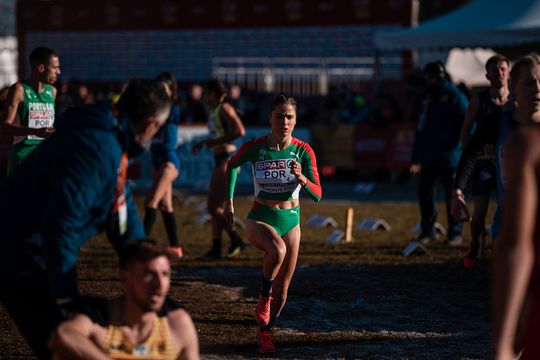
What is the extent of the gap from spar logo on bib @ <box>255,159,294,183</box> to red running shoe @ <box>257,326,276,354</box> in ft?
3.73

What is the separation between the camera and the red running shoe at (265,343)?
798 centimetres

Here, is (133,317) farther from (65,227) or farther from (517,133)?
(517,133)

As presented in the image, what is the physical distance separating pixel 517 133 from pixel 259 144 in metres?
4.60

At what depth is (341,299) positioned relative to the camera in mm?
10320

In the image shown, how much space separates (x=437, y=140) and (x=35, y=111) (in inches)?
219

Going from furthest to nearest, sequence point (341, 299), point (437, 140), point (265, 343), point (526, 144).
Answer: point (437, 140), point (341, 299), point (265, 343), point (526, 144)

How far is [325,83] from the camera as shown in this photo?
2855cm

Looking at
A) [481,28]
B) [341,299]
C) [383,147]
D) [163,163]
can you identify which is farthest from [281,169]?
[383,147]

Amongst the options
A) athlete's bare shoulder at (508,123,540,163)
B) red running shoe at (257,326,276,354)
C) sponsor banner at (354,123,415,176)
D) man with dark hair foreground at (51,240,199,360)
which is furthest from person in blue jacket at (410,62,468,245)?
athlete's bare shoulder at (508,123,540,163)

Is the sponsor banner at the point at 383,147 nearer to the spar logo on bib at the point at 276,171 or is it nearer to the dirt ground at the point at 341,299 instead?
the dirt ground at the point at 341,299

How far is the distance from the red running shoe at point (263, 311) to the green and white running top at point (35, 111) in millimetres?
3073

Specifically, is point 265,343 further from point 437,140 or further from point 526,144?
point 437,140

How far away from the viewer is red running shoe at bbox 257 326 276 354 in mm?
7980

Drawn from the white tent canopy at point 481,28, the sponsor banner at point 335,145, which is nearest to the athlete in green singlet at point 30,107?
the white tent canopy at point 481,28
